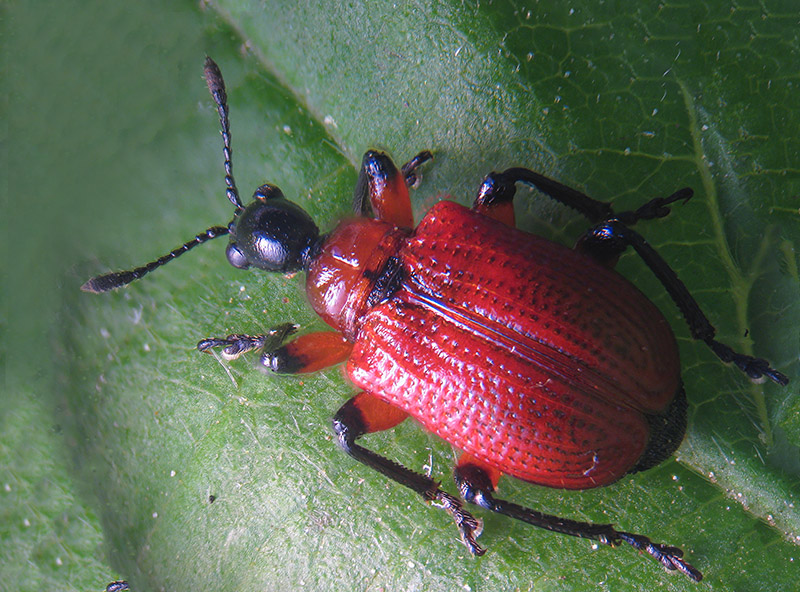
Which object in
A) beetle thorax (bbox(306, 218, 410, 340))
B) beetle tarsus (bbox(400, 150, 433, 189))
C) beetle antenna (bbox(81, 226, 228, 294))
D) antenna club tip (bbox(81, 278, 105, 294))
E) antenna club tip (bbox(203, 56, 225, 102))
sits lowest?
antenna club tip (bbox(81, 278, 105, 294))

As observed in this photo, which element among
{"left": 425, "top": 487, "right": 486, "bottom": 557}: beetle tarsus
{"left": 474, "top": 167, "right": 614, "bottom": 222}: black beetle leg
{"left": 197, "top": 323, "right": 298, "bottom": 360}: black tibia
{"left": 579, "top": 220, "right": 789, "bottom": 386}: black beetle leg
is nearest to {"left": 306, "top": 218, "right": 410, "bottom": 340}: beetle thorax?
{"left": 197, "top": 323, "right": 298, "bottom": 360}: black tibia

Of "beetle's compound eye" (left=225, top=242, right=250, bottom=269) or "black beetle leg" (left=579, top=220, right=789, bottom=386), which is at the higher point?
"black beetle leg" (left=579, top=220, right=789, bottom=386)

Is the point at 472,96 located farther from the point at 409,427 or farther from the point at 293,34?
the point at 409,427

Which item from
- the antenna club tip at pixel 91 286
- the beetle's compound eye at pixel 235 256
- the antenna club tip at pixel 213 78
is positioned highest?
the antenna club tip at pixel 213 78

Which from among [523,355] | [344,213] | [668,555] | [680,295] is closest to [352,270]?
[344,213]

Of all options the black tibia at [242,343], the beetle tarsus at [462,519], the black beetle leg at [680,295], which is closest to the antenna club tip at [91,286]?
the black tibia at [242,343]

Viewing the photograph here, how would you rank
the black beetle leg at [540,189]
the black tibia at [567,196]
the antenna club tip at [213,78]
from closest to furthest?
the black tibia at [567,196] < the black beetle leg at [540,189] < the antenna club tip at [213,78]

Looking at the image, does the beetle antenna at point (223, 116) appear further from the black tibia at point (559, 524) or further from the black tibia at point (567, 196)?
the black tibia at point (559, 524)

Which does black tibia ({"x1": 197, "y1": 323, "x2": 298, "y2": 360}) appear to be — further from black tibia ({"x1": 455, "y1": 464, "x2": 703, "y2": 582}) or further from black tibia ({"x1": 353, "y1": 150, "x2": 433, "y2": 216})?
black tibia ({"x1": 455, "y1": 464, "x2": 703, "y2": 582})
